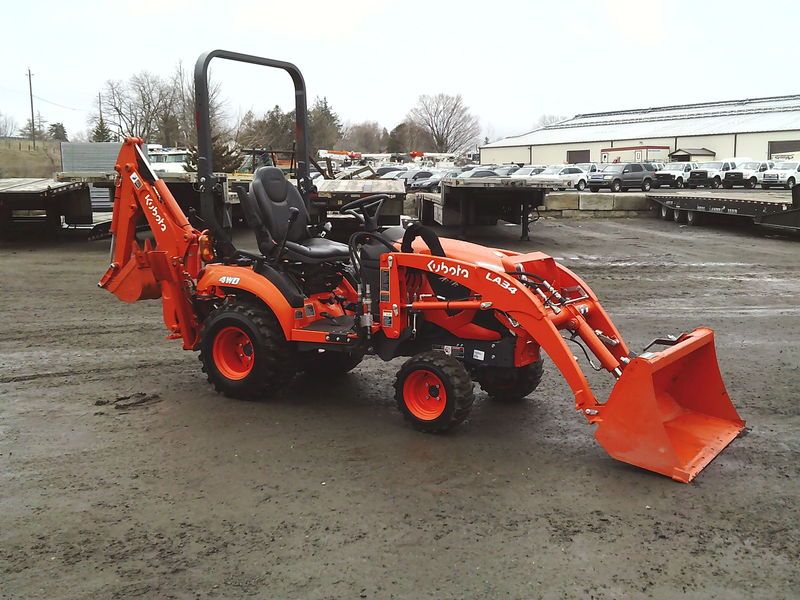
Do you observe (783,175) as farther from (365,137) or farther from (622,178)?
(365,137)

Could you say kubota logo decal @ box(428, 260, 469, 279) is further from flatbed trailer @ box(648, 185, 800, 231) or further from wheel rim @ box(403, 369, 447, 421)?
flatbed trailer @ box(648, 185, 800, 231)

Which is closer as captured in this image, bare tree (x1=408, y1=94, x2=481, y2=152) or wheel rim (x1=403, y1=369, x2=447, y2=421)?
wheel rim (x1=403, y1=369, x2=447, y2=421)

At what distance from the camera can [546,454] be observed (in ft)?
16.8

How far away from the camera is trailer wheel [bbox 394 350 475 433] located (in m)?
5.13

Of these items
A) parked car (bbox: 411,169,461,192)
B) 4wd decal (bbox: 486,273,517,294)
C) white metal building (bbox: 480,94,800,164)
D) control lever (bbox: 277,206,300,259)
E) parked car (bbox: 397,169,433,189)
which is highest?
white metal building (bbox: 480,94,800,164)

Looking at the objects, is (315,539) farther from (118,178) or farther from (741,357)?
(741,357)

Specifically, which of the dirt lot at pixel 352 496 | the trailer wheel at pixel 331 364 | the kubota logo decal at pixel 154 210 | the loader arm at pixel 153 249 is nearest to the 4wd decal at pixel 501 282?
the dirt lot at pixel 352 496

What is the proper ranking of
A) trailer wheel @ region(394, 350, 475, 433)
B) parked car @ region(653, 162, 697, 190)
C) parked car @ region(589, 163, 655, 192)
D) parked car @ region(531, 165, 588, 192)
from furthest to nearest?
parked car @ region(653, 162, 697, 190) < parked car @ region(531, 165, 588, 192) < parked car @ region(589, 163, 655, 192) < trailer wheel @ region(394, 350, 475, 433)

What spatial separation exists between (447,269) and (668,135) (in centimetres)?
5838

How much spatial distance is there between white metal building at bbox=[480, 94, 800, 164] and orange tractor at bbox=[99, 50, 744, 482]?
51.9 m

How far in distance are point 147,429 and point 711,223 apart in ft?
66.4

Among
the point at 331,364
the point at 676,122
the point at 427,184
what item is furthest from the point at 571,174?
the point at 331,364

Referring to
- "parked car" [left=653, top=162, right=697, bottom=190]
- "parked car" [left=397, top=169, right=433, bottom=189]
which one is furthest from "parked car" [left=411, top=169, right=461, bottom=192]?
"parked car" [left=653, top=162, right=697, bottom=190]

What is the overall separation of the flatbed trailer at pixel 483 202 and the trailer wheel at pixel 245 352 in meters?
11.7
